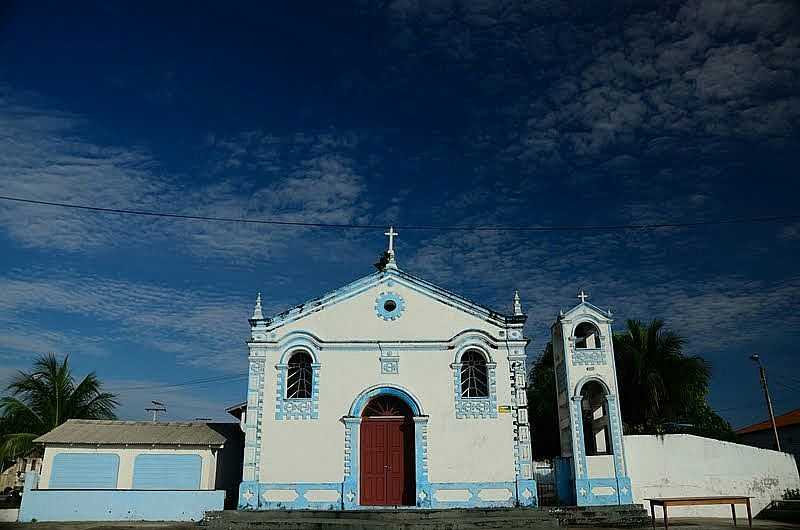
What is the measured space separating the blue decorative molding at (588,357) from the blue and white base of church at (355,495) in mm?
4263

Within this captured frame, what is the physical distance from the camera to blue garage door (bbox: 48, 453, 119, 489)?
828 inches

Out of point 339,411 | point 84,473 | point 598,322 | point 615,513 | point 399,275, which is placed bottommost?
point 615,513

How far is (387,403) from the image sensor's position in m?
21.9

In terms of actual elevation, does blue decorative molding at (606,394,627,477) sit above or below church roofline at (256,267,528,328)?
below

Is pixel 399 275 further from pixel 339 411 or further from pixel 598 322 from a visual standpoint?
pixel 598 322

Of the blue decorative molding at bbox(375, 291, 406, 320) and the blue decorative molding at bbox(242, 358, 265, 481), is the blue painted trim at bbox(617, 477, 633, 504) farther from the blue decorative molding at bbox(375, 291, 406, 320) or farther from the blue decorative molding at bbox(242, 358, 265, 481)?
the blue decorative molding at bbox(242, 358, 265, 481)

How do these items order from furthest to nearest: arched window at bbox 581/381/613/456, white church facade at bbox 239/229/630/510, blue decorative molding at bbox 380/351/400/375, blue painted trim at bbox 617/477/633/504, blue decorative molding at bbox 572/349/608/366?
arched window at bbox 581/381/613/456 < blue decorative molding at bbox 380/351/400/375 < blue decorative molding at bbox 572/349/608/366 < white church facade at bbox 239/229/630/510 < blue painted trim at bbox 617/477/633/504

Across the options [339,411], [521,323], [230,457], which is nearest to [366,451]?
[339,411]

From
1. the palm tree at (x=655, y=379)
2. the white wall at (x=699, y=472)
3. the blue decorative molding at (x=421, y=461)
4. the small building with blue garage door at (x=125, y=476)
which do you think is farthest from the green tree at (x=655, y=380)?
the small building with blue garage door at (x=125, y=476)

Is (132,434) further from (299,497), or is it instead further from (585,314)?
(585,314)

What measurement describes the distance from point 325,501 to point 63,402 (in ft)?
53.4

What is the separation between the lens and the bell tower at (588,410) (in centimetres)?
2027

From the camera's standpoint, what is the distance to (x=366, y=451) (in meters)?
21.3

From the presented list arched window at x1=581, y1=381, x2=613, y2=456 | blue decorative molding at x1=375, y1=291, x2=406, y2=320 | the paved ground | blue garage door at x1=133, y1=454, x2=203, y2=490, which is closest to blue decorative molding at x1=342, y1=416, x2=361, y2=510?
blue decorative molding at x1=375, y1=291, x2=406, y2=320
